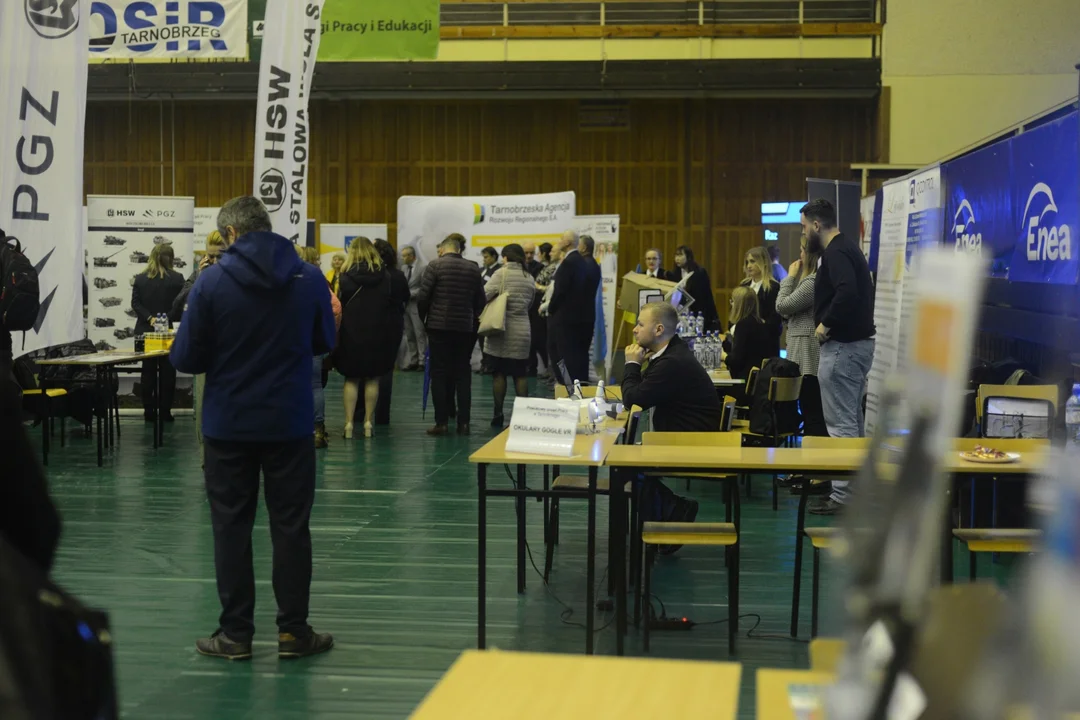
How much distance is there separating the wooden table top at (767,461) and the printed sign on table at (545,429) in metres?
0.18

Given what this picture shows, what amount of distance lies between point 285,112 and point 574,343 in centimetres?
491

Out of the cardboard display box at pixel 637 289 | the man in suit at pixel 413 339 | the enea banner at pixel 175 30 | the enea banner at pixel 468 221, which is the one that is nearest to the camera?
the enea banner at pixel 175 30

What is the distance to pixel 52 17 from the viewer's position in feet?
13.3

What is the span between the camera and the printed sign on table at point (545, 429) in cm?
421

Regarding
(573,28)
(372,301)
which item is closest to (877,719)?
(372,301)

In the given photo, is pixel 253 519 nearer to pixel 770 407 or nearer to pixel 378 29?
pixel 770 407

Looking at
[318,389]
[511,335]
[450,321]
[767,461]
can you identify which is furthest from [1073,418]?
[511,335]

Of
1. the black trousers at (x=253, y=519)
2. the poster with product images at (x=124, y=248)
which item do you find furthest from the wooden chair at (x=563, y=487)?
the poster with product images at (x=124, y=248)

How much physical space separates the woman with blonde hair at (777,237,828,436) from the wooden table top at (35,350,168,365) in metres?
4.59

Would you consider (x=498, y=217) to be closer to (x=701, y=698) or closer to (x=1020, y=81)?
(x=1020, y=81)

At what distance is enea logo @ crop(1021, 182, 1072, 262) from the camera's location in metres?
6.30

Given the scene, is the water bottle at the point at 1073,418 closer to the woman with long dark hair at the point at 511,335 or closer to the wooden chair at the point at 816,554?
the wooden chair at the point at 816,554

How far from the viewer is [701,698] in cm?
183

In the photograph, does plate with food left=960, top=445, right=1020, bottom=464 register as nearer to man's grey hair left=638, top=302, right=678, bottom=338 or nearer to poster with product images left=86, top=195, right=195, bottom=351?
man's grey hair left=638, top=302, right=678, bottom=338
